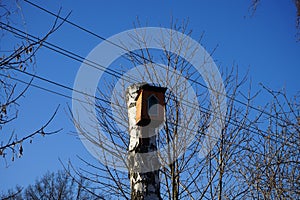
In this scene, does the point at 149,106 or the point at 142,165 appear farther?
the point at 149,106

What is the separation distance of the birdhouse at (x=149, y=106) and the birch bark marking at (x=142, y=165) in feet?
0.27

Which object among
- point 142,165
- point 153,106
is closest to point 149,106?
point 153,106

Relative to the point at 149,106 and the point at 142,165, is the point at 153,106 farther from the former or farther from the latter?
the point at 142,165

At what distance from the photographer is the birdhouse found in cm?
326

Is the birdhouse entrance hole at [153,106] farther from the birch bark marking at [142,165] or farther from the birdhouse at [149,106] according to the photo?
the birch bark marking at [142,165]

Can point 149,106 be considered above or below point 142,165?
above

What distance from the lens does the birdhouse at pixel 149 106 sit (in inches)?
128

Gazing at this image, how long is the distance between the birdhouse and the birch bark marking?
8cm

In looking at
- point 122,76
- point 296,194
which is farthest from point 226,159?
point 122,76

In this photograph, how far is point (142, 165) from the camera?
310cm

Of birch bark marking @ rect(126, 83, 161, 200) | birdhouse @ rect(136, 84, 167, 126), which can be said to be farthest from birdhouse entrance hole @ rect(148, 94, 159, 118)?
birch bark marking @ rect(126, 83, 161, 200)

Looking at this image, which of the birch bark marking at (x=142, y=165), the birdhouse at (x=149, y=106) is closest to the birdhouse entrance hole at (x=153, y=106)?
the birdhouse at (x=149, y=106)

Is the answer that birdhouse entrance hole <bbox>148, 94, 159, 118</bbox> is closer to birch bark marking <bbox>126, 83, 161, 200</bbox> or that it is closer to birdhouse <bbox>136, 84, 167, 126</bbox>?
birdhouse <bbox>136, 84, 167, 126</bbox>

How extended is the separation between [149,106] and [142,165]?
0.58 meters
